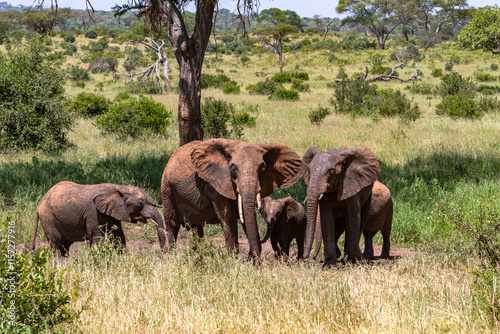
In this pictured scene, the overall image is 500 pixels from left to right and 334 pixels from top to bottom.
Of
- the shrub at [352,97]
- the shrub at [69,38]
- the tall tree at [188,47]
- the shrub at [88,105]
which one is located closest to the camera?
the tall tree at [188,47]

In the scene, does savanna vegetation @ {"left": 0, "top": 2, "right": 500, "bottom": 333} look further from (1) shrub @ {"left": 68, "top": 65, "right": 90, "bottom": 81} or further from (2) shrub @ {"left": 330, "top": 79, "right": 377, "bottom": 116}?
(1) shrub @ {"left": 68, "top": 65, "right": 90, "bottom": 81}

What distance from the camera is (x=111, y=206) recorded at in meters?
5.93

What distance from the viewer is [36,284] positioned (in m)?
3.58

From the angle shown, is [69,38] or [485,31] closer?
[485,31]

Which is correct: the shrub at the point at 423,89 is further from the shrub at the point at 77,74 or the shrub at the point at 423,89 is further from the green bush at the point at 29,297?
the green bush at the point at 29,297

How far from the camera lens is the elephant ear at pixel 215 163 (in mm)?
5113

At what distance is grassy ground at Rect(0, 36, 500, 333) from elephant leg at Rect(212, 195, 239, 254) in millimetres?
178

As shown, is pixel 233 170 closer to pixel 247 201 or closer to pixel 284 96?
pixel 247 201

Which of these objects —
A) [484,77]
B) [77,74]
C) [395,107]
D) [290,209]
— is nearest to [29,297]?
[290,209]

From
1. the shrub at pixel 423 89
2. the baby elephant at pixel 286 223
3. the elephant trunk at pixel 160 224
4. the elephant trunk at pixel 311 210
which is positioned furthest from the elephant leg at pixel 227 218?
the shrub at pixel 423 89

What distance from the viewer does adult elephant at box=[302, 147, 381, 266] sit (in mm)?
5141

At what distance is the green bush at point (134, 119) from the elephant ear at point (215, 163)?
8787 millimetres

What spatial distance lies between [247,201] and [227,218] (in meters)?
0.70

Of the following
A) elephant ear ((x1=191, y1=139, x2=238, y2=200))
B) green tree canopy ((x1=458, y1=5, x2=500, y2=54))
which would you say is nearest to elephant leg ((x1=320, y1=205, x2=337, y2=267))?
elephant ear ((x1=191, y1=139, x2=238, y2=200))
